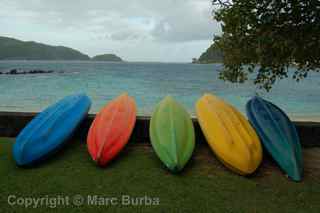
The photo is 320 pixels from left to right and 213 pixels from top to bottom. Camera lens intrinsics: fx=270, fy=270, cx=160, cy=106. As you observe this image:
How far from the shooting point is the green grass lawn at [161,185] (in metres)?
2.85

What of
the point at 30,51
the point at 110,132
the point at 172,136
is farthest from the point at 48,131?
the point at 30,51

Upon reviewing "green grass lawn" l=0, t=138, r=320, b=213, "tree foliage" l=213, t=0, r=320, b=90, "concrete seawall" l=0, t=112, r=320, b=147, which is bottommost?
"green grass lawn" l=0, t=138, r=320, b=213

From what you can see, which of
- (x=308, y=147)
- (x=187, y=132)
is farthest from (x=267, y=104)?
(x=187, y=132)

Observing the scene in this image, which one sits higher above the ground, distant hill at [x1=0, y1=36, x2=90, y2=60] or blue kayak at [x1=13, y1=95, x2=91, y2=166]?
distant hill at [x1=0, y1=36, x2=90, y2=60]

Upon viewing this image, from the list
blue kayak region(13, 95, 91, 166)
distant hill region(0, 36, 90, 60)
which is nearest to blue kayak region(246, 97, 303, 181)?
blue kayak region(13, 95, 91, 166)

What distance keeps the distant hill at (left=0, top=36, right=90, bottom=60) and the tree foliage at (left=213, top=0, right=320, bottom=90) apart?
152 meters

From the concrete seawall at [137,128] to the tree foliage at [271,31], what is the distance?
1360 mm

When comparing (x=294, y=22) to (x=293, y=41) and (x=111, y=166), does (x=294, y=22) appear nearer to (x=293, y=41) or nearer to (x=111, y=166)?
(x=293, y=41)

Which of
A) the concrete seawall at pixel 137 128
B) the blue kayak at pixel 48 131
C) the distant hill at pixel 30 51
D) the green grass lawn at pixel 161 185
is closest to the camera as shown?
the green grass lawn at pixel 161 185

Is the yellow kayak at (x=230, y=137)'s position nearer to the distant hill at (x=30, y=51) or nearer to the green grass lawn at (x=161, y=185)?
the green grass lawn at (x=161, y=185)

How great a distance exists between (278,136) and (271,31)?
1.68 metres

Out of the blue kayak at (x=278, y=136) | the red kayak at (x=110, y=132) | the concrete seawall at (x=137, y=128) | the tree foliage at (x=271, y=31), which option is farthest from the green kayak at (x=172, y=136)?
the tree foliage at (x=271, y=31)

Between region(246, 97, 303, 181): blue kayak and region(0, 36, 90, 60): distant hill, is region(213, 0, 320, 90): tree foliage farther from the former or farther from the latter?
region(0, 36, 90, 60): distant hill

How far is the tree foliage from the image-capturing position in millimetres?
3041
